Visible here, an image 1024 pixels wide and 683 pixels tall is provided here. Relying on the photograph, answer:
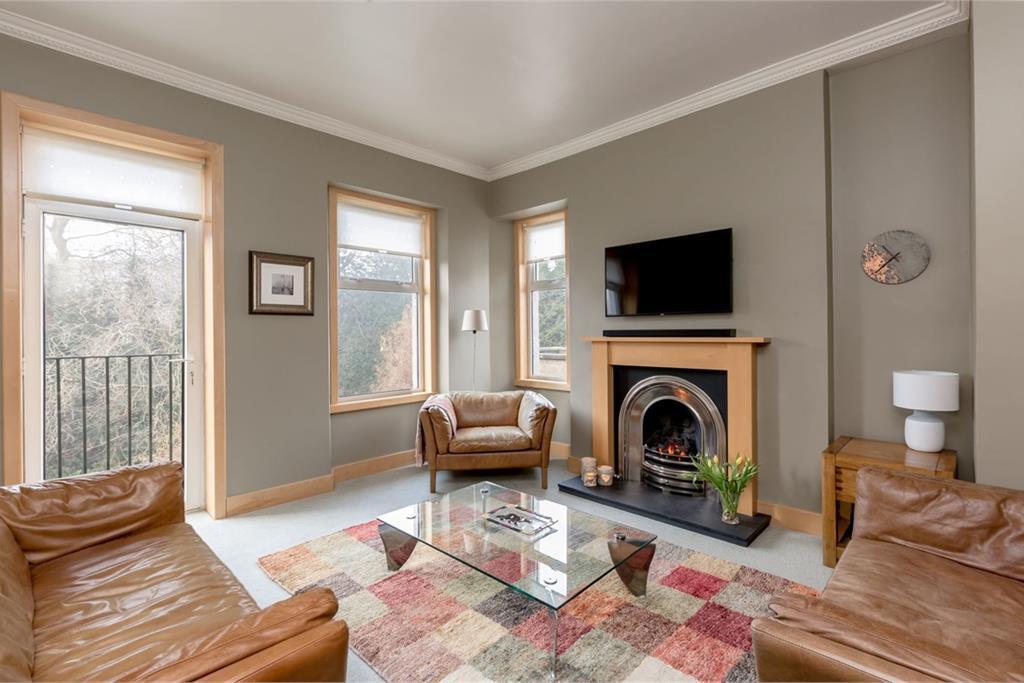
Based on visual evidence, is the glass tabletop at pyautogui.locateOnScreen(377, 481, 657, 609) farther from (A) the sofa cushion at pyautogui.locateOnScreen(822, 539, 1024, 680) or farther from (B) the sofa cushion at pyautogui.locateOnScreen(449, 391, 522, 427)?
(B) the sofa cushion at pyautogui.locateOnScreen(449, 391, 522, 427)

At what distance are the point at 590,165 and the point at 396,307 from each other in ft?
7.38

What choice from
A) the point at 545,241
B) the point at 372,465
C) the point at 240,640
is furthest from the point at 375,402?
the point at 240,640

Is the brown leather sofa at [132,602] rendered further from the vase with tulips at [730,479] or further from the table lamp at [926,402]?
the table lamp at [926,402]

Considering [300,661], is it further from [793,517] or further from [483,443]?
[793,517]

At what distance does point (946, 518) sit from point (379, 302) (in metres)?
4.16

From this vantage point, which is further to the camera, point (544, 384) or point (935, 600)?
point (544, 384)

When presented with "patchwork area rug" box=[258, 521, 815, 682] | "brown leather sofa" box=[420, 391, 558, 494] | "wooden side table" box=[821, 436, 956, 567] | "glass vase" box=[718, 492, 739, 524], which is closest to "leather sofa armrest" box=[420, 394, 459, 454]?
"brown leather sofa" box=[420, 391, 558, 494]

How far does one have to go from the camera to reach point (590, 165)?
4.20 metres

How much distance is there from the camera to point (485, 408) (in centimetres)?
439

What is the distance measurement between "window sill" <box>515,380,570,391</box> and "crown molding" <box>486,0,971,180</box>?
2169 mm

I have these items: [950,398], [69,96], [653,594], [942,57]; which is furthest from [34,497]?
[942,57]

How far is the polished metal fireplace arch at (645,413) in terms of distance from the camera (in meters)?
3.42

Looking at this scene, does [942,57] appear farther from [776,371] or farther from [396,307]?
[396,307]

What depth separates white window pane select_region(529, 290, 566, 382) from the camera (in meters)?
4.88
